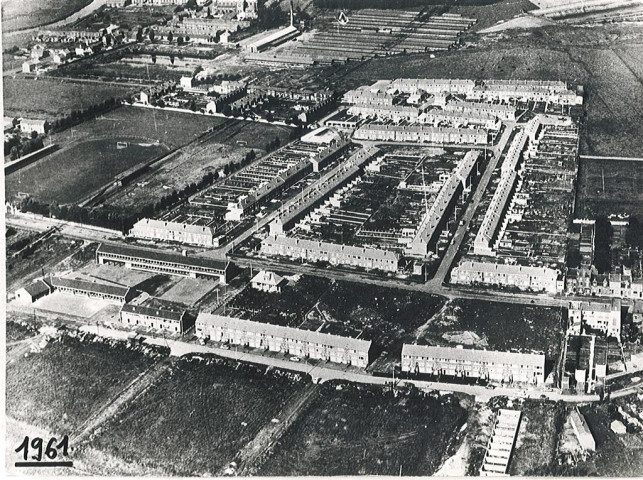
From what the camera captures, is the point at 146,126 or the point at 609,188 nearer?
the point at 609,188

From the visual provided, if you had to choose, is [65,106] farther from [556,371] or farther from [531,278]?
[556,371]

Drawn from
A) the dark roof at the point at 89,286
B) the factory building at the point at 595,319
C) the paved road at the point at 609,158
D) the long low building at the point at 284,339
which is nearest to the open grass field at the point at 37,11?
the dark roof at the point at 89,286

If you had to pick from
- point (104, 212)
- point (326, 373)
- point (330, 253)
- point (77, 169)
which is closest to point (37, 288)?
point (104, 212)

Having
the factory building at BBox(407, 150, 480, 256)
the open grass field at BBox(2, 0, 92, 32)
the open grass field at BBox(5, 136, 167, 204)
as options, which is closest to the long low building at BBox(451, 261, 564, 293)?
the factory building at BBox(407, 150, 480, 256)

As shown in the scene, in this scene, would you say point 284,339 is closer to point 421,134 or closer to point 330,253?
point 330,253

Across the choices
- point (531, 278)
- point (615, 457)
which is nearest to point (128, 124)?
point (531, 278)

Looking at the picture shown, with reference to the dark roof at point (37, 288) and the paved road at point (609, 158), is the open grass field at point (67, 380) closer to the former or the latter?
the dark roof at point (37, 288)
